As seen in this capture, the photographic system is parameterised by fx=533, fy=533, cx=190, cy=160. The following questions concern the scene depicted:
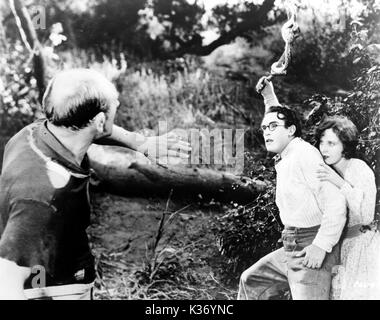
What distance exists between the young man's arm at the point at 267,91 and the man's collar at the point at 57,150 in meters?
1.17

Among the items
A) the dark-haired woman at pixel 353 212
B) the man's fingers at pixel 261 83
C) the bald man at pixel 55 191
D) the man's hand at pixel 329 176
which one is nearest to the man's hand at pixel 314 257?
the dark-haired woman at pixel 353 212

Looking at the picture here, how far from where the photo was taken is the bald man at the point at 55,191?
2.86 metres

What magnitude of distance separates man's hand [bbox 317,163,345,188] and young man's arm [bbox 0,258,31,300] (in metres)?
1.70

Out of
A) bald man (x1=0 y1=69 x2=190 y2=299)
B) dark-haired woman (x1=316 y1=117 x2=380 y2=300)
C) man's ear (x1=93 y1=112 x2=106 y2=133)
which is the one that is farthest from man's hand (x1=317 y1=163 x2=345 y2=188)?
man's ear (x1=93 y1=112 x2=106 y2=133)

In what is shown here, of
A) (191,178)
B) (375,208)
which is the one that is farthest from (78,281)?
(375,208)

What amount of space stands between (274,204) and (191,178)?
526mm

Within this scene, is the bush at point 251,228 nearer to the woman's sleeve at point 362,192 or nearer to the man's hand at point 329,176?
the man's hand at point 329,176

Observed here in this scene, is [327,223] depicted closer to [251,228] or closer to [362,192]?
[362,192]

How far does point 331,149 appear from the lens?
310 cm

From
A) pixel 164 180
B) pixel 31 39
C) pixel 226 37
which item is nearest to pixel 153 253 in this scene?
pixel 164 180

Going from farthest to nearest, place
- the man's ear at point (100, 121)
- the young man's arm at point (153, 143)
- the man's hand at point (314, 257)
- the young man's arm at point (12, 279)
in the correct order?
the young man's arm at point (153, 143)
the man's ear at point (100, 121)
the man's hand at point (314, 257)
the young man's arm at point (12, 279)

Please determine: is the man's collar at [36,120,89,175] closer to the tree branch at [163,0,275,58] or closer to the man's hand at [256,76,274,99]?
the tree branch at [163,0,275,58]

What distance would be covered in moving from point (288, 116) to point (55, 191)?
4.64 feet

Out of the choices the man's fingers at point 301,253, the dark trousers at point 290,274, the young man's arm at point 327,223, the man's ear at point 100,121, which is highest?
the man's ear at point 100,121
